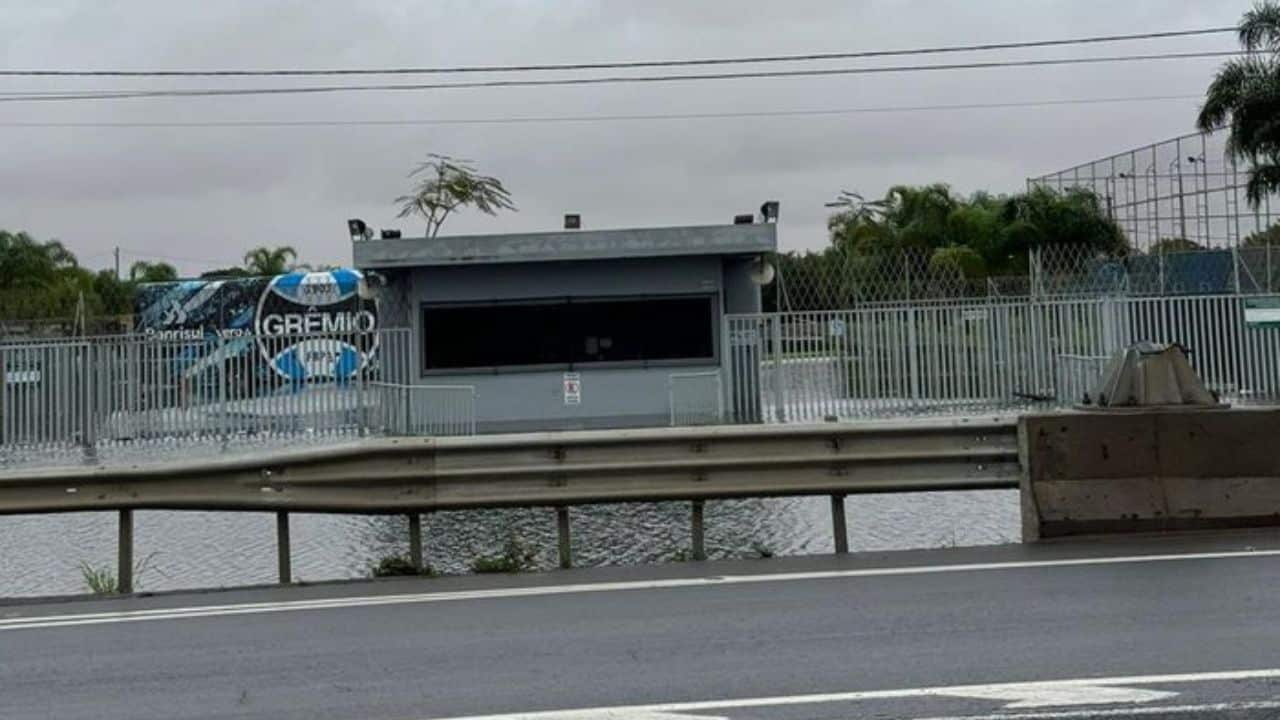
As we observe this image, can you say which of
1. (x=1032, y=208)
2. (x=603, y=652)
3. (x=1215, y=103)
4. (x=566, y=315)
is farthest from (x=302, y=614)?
(x=1032, y=208)

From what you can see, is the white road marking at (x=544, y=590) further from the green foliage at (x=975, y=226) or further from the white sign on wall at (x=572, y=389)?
the green foliage at (x=975, y=226)

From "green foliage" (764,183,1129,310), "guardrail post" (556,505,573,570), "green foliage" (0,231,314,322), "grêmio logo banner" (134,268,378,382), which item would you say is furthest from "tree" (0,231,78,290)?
"guardrail post" (556,505,573,570)

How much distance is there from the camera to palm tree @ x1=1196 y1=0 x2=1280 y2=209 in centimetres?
3225

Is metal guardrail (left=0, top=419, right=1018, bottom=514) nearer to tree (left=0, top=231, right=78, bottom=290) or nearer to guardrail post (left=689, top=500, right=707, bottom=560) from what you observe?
guardrail post (left=689, top=500, right=707, bottom=560)

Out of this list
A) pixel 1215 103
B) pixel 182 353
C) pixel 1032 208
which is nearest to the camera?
pixel 182 353

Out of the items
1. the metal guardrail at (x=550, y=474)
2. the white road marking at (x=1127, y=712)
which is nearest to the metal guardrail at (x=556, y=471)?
the metal guardrail at (x=550, y=474)

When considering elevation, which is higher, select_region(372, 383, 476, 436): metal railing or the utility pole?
the utility pole

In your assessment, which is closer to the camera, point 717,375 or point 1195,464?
point 1195,464

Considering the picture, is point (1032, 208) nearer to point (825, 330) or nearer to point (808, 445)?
point (825, 330)

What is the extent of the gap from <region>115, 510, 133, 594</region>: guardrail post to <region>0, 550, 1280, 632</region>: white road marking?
2.49ft

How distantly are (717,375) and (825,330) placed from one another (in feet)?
7.75

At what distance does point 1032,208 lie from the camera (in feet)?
155

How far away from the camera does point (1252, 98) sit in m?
32.7

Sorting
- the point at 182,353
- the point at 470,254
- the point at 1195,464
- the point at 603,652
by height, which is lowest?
the point at 603,652
